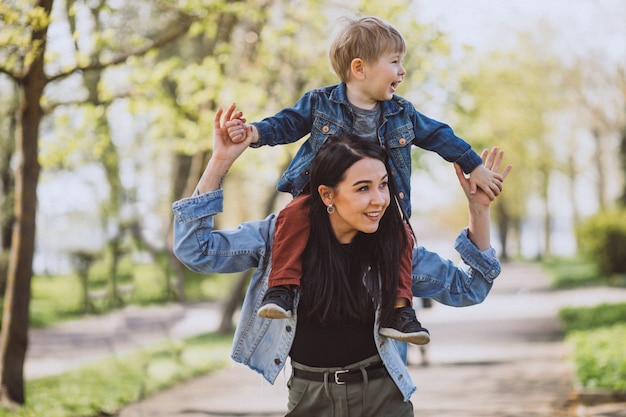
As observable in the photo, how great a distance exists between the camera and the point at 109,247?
14.7 metres

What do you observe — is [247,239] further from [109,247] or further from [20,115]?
[109,247]

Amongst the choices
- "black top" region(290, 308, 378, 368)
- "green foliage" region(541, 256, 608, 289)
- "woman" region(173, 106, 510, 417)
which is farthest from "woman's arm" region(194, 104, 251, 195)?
"green foliage" region(541, 256, 608, 289)

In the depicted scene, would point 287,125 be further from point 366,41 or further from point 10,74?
point 10,74

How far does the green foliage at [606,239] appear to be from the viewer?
25000mm

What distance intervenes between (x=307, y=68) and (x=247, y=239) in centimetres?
1158

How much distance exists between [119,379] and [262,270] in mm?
9088

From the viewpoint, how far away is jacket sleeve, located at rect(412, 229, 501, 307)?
3.62 m

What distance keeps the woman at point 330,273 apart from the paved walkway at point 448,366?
0.52 meters

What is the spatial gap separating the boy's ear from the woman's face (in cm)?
35

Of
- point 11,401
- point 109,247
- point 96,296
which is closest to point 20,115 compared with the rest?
point 11,401

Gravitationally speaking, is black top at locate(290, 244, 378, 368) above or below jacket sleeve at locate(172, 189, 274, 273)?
below

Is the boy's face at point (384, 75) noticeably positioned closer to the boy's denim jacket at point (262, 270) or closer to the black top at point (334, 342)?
the boy's denim jacket at point (262, 270)

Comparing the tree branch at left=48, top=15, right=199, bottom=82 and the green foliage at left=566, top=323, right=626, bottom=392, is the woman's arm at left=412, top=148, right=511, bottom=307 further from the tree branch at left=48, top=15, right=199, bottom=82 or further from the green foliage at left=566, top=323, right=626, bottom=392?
the green foliage at left=566, top=323, right=626, bottom=392

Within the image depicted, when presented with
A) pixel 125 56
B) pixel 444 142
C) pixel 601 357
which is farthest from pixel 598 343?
pixel 444 142
